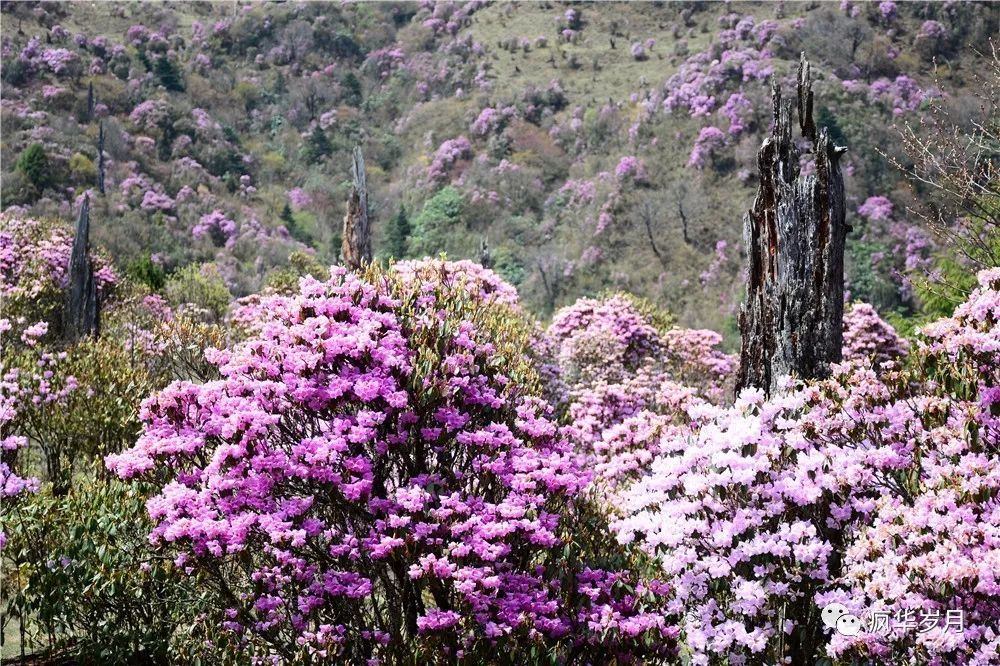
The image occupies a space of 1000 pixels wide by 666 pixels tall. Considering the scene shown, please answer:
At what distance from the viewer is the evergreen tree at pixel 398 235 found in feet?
161

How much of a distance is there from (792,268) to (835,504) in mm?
3798

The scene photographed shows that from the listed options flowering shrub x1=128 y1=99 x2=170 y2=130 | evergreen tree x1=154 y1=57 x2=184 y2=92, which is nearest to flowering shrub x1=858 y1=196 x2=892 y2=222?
→ flowering shrub x1=128 y1=99 x2=170 y2=130

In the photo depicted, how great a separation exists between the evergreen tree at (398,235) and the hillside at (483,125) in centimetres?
15

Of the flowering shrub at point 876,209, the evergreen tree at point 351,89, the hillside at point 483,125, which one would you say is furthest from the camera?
the evergreen tree at point 351,89

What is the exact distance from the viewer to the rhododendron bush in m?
5.54

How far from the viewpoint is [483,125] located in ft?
178

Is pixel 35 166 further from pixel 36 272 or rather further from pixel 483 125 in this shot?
pixel 483 125

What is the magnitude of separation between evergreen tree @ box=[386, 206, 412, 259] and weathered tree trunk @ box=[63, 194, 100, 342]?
31.1 m

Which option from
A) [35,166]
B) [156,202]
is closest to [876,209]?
[156,202]

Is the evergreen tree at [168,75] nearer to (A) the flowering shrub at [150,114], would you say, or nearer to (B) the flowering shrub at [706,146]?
(A) the flowering shrub at [150,114]

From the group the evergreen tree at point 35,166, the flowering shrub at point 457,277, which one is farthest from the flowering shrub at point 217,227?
the flowering shrub at point 457,277

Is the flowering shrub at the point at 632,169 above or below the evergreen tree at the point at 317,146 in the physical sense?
above

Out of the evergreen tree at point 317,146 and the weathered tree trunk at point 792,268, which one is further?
the evergreen tree at point 317,146

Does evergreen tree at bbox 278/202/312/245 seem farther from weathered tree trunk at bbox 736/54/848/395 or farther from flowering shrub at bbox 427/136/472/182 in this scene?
weathered tree trunk at bbox 736/54/848/395
